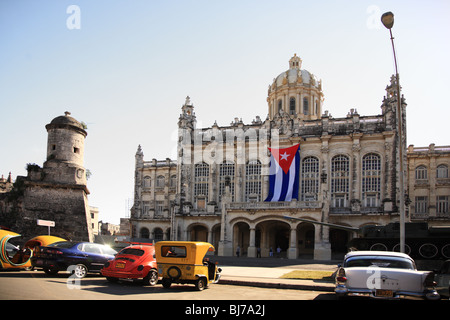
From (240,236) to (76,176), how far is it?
75.1ft

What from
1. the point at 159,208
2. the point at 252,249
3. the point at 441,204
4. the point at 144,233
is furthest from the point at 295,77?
the point at 144,233

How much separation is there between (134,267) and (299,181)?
34.0 m

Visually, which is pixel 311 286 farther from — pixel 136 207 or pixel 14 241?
pixel 136 207

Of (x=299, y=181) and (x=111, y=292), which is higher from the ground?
(x=299, y=181)

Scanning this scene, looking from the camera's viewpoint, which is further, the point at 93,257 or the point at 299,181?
the point at 299,181

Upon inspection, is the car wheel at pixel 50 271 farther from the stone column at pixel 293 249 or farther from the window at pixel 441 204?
the window at pixel 441 204

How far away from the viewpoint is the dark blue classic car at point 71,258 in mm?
15453

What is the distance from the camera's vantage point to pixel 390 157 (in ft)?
143

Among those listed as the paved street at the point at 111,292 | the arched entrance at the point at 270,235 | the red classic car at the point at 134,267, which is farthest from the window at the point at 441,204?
the red classic car at the point at 134,267

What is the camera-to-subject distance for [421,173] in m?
48.1

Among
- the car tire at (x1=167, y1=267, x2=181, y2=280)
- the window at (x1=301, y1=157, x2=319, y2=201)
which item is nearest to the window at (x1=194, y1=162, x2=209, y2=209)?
the window at (x1=301, y1=157, x2=319, y2=201)

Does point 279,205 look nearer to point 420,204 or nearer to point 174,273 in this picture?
point 420,204

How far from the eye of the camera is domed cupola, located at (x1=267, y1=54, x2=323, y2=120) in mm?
54875

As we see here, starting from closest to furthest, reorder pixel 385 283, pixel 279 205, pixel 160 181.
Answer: pixel 385 283 < pixel 279 205 < pixel 160 181
